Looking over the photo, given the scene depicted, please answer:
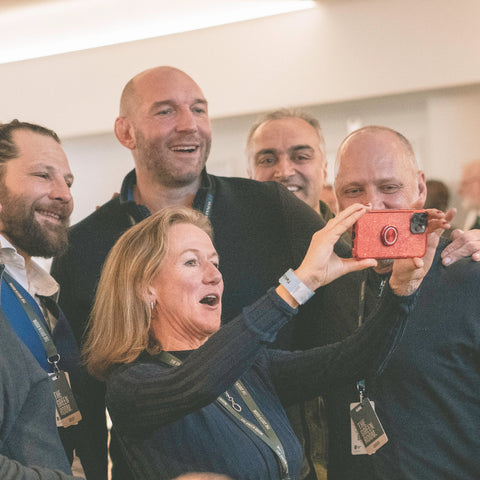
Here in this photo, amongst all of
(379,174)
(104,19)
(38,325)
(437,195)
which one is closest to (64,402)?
(38,325)

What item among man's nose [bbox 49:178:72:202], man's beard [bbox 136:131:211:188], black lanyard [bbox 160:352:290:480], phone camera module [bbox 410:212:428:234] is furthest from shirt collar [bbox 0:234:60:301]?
phone camera module [bbox 410:212:428:234]

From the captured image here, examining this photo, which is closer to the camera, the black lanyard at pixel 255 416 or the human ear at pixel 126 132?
the black lanyard at pixel 255 416

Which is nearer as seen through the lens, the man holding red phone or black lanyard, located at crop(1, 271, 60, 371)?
the man holding red phone

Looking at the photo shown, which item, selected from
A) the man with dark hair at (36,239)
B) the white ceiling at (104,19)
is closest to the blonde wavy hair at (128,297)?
the man with dark hair at (36,239)

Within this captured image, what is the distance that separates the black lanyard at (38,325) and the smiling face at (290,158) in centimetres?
154

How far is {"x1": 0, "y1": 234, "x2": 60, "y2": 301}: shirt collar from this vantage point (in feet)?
7.77

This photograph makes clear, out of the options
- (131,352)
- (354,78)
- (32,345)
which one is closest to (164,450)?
(131,352)

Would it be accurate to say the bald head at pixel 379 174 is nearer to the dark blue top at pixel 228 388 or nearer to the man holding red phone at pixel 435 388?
the man holding red phone at pixel 435 388

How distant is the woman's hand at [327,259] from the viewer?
1.68m

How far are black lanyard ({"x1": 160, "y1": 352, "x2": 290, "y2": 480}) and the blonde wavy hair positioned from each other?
0.09m

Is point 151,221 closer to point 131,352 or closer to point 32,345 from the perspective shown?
point 131,352

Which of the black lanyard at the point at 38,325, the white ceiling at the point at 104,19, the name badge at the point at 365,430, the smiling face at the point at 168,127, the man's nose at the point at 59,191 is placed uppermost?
the white ceiling at the point at 104,19

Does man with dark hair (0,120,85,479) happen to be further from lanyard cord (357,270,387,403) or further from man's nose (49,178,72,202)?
lanyard cord (357,270,387,403)

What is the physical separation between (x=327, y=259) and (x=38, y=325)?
1051 millimetres
